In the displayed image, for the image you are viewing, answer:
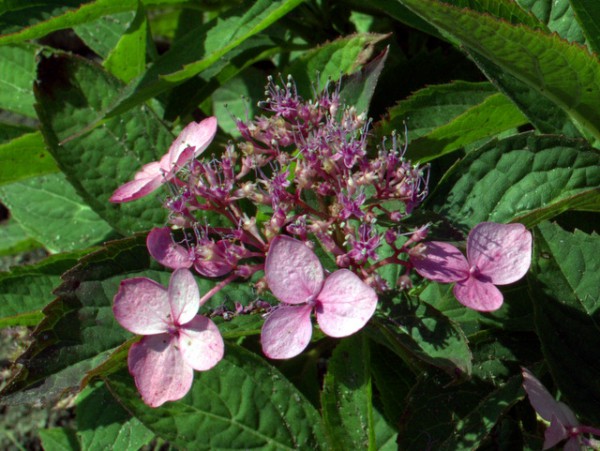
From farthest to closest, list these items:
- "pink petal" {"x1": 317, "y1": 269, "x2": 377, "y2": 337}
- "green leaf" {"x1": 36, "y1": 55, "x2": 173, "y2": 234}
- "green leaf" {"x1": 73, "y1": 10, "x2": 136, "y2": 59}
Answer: "green leaf" {"x1": 73, "y1": 10, "x2": 136, "y2": 59} → "green leaf" {"x1": 36, "y1": 55, "x2": 173, "y2": 234} → "pink petal" {"x1": 317, "y1": 269, "x2": 377, "y2": 337}

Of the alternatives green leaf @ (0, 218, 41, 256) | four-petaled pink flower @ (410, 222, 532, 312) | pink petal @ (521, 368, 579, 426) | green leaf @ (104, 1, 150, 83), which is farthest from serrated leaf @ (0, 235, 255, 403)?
green leaf @ (0, 218, 41, 256)

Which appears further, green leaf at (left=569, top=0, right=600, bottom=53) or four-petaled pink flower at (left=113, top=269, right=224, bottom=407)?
green leaf at (left=569, top=0, right=600, bottom=53)

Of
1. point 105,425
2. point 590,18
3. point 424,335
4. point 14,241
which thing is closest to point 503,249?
point 424,335

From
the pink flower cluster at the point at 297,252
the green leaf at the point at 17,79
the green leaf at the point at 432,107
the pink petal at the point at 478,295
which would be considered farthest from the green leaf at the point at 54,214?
the pink petal at the point at 478,295

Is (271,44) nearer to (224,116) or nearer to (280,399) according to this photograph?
(224,116)

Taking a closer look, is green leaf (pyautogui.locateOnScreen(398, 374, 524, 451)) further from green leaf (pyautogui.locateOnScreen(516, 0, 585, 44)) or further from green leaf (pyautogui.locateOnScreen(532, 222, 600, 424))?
green leaf (pyautogui.locateOnScreen(516, 0, 585, 44))

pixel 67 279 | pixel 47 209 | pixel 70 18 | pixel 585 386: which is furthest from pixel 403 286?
pixel 47 209

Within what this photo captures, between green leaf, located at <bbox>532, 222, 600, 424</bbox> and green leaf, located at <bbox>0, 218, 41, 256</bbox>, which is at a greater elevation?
green leaf, located at <bbox>532, 222, 600, 424</bbox>
